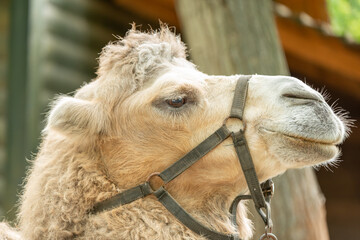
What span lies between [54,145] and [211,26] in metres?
1.83

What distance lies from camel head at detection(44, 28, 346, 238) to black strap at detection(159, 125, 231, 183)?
42 mm

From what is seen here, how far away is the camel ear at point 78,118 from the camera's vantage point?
3127mm

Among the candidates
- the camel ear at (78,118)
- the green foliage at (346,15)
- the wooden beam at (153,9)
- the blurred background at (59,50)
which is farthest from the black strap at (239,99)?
the green foliage at (346,15)

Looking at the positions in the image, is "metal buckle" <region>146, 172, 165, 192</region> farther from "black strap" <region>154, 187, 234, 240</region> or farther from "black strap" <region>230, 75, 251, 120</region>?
"black strap" <region>230, 75, 251, 120</region>

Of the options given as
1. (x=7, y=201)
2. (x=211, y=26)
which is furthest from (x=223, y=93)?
(x=7, y=201)

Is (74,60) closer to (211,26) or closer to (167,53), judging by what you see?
(211,26)

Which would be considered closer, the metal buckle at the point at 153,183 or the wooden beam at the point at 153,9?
the metal buckle at the point at 153,183

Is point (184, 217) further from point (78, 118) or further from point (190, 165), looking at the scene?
point (78, 118)

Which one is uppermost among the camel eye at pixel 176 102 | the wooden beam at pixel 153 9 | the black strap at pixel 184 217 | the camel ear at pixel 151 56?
the wooden beam at pixel 153 9

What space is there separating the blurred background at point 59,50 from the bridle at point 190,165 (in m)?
2.43

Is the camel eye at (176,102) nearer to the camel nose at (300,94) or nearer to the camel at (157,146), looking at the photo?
the camel at (157,146)

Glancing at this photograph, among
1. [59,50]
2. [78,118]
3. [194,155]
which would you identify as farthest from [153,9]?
[194,155]

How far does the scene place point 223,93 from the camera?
3.18 meters

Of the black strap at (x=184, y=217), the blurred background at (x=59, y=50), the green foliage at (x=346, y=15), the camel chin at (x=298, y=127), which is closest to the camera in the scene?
the camel chin at (x=298, y=127)
